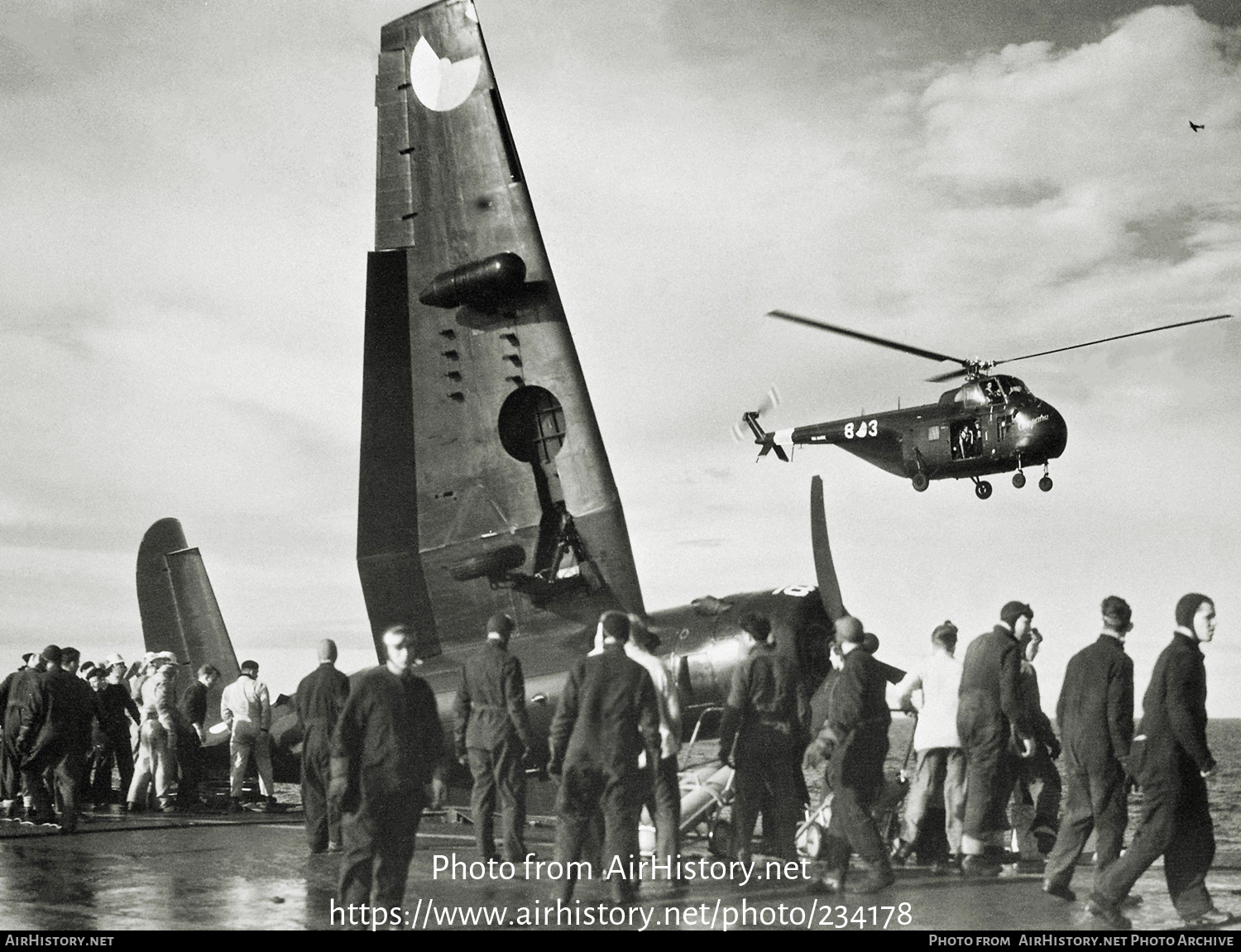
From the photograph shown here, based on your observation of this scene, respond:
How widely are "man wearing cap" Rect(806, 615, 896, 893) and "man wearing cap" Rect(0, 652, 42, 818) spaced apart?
24.7 feet

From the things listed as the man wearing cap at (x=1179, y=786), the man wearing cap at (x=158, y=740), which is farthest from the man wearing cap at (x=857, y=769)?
the man wearing cap at (x=158, y=740)

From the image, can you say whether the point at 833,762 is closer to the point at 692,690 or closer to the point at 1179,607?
the point at 1179,607

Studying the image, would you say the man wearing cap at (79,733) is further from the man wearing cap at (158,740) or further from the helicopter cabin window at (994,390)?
the helicopter cabin window at (994,390)

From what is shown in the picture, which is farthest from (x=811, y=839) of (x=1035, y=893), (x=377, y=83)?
(x=377, y=83)

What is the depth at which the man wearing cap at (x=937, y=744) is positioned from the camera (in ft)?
32.3

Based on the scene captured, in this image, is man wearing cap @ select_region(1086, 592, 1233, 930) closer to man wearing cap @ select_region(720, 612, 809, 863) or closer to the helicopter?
man wearing cap @ select_region(720, 612, 809, 863)

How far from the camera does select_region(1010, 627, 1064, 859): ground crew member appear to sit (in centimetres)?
1030

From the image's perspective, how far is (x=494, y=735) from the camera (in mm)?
9711

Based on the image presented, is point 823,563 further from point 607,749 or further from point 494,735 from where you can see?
point 607,749

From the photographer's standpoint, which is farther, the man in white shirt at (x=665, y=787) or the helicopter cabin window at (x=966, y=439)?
the helicopter cabin window at (x=966, y=439)

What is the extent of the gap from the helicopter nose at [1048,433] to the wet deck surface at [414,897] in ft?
46.5

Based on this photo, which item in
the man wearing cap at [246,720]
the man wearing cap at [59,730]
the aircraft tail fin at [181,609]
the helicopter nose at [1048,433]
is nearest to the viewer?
the man wearing cap at [59,730]

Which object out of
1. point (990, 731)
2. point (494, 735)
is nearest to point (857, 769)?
point (990, 731)

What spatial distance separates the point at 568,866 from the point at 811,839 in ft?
9.12
